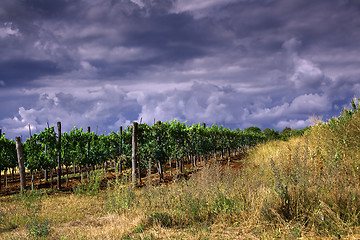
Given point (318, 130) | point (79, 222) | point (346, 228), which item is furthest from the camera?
point (318, 130)

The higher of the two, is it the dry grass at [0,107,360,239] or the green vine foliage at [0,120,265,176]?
the green vine foliage at [0,120,265,176]

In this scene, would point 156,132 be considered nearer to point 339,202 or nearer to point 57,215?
point 57,215

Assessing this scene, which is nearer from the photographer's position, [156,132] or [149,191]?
[149,191]

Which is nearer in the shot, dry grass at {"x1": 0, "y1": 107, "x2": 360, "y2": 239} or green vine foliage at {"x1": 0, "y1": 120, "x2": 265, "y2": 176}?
dry grass at {"x1": 0, "y1": 107, "x2": 360, "y2": 239}

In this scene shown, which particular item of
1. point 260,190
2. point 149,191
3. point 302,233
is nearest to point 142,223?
point 149,191

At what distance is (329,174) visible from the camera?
6.02 m

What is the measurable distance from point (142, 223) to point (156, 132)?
9.49 m

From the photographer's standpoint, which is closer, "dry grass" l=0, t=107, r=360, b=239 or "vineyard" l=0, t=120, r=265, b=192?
"dry grass" l=0, t=107, r=360, b=239

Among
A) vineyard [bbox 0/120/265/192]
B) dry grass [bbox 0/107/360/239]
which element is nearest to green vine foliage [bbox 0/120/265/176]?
vineyard [bbox 0/120/265/192]

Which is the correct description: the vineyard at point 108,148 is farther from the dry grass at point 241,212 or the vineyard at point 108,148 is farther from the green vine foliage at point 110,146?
the dry grass at point 241,212

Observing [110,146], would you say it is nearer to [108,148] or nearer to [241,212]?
[108,148]

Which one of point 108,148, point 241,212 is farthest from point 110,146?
point 241,212

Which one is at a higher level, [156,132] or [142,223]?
[156,132]

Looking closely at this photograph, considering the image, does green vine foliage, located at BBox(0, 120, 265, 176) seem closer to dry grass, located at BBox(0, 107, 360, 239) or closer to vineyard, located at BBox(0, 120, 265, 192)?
vineyard, located at BBox(0, 120, 265, 192)
